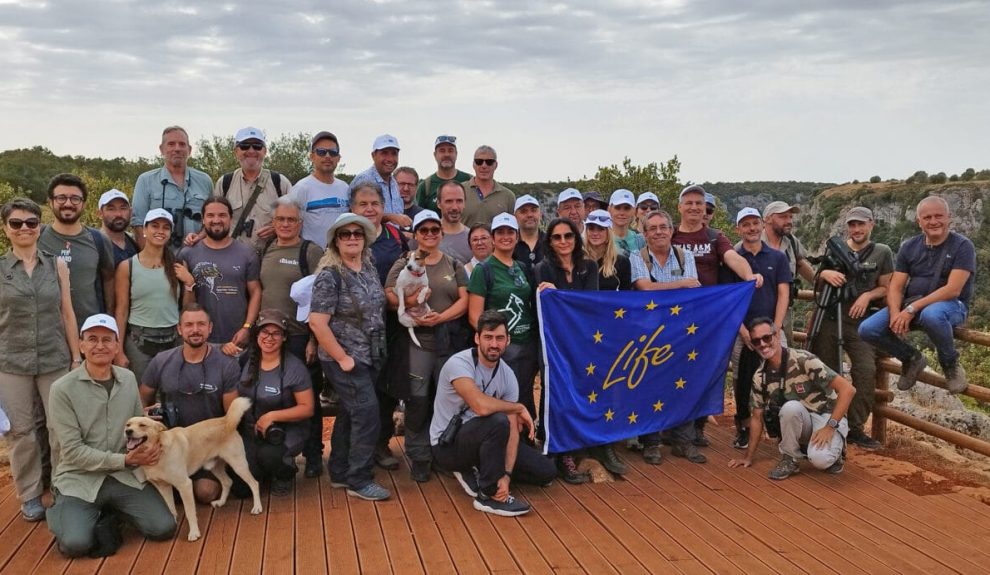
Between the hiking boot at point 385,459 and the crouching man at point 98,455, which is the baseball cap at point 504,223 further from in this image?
the crouching man at point 98,455

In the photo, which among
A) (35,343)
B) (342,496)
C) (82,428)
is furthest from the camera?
(342,496)

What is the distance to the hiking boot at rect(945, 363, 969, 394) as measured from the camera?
6867 mm

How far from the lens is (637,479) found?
257 inches

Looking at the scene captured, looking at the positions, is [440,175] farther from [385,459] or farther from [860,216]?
[860,216]

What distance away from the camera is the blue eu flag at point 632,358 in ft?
21.0

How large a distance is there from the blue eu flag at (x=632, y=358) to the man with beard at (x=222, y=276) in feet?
7.54

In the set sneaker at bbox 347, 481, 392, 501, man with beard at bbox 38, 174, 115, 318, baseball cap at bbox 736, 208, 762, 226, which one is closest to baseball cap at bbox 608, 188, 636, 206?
baseball cap at bbox 736, 208, 762, 226

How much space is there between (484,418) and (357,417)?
0.96m

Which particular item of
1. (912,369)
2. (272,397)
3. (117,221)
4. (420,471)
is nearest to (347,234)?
(272,397)

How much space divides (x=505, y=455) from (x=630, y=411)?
62.3 inches

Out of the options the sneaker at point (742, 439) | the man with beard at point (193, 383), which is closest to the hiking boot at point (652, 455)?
the sneaker at point (742, 439)

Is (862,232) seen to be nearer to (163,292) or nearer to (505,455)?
(505,455)

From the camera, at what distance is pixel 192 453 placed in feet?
17.8

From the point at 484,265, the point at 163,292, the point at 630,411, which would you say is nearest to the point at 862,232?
the point at 630,411
